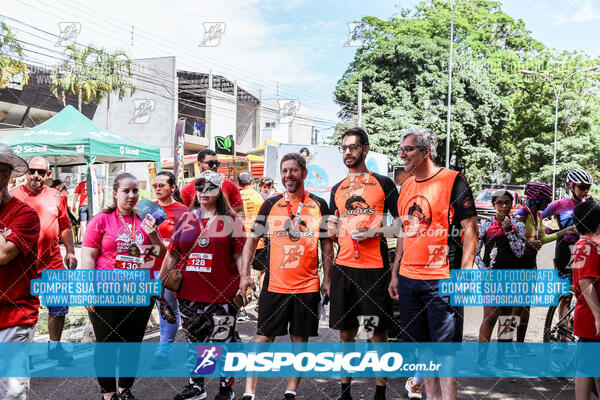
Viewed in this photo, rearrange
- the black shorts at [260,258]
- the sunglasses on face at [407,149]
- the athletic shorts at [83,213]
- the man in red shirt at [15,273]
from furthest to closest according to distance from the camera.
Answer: the athletic shorts at [83,213], the black shorts at [260,258], the sunglasses on face at [407,149], the man in red shirt at [15,273]

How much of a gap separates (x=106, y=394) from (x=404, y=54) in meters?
26.1

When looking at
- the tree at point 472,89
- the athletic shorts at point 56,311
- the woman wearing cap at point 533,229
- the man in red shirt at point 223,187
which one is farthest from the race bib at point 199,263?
the tree at point 472,89

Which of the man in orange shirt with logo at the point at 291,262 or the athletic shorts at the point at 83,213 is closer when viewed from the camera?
the man in orange shirt with logo at the point at 291,262

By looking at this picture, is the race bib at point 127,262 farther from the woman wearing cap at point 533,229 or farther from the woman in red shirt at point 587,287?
the woman wearing cap at point 533,229

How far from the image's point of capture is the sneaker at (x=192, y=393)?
3.97 metres

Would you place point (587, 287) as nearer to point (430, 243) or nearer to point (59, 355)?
point (430, 243)

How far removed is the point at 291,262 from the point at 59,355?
2.74 m

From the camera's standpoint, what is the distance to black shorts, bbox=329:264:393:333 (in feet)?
13.0

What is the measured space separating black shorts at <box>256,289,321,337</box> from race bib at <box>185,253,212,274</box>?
576 mm

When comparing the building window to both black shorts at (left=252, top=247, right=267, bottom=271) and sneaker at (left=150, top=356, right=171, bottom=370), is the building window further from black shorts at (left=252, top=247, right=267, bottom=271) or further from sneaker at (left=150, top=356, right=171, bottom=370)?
sneaker at (left=150, top=356, right=171, bottom=370)

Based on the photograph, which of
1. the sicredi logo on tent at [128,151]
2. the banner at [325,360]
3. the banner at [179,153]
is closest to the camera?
the banner at [325,360]

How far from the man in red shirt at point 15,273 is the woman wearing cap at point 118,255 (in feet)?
2.42

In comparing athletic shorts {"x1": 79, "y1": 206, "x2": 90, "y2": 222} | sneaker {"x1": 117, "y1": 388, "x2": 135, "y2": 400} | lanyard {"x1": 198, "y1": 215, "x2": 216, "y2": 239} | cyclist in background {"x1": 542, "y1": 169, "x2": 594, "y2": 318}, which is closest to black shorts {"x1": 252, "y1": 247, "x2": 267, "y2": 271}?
lanyard {"x1": 198, "y1": 215, "x2": 216, "y2": 239}

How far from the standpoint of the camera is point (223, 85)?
40.1 meters
